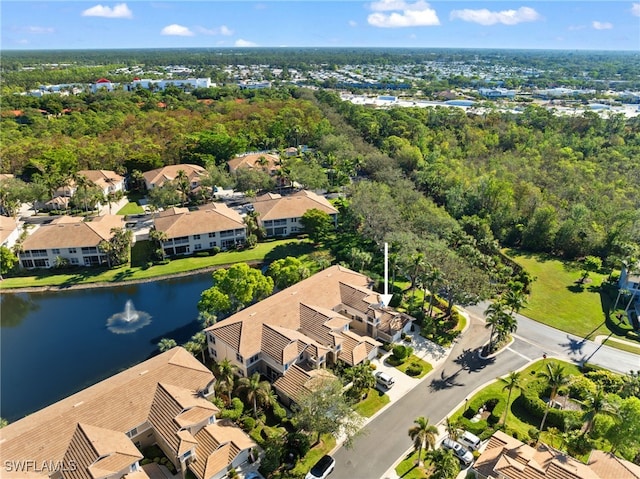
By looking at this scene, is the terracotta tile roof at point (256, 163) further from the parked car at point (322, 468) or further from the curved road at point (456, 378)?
the parked car at point (322, 468)

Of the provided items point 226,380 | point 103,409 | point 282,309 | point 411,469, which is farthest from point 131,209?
point 411,469

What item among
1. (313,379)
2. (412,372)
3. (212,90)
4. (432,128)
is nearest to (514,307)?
(412,372)

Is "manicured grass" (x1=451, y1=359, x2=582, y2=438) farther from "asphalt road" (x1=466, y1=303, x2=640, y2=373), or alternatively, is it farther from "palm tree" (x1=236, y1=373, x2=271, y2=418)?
"palm tree" (x1=236, y1=373, x2=271, y2=418)

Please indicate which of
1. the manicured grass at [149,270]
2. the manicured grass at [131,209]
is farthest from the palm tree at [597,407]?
the manicured grass at [131,209]

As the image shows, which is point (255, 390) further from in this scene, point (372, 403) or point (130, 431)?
point (372, 403)

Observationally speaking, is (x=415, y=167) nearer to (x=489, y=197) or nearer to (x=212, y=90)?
(x=489, y=197)

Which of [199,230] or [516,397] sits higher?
[199,230]
